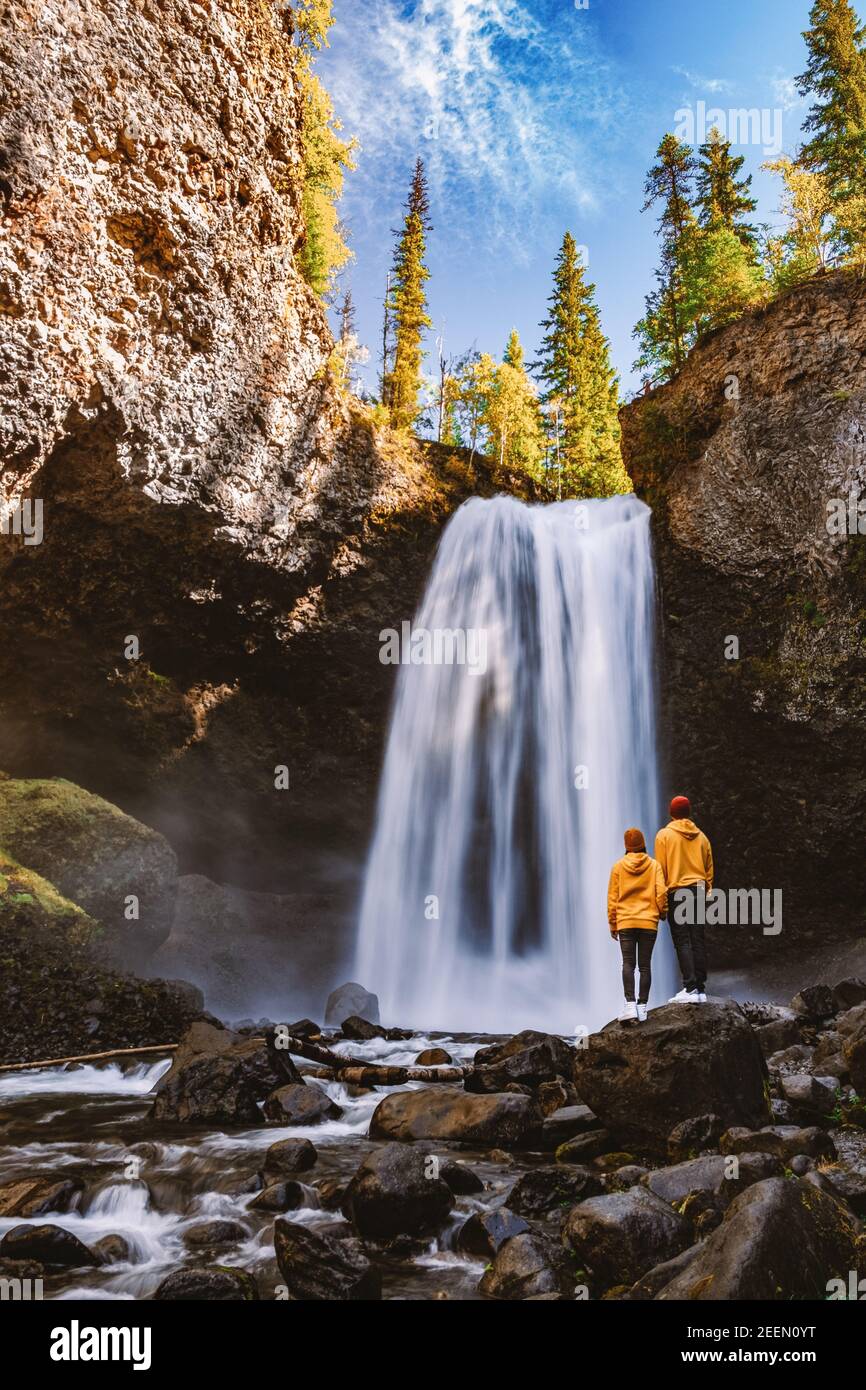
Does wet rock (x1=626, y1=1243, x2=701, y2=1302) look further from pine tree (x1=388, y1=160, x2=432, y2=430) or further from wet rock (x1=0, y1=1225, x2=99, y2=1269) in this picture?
pine tree (x1=388, y1=160, x2=432, y2=430)

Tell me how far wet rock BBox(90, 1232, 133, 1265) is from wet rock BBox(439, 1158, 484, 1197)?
220cm

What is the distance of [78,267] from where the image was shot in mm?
11578

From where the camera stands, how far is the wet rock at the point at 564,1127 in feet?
23.3

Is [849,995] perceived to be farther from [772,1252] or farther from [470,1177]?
[772,1252]

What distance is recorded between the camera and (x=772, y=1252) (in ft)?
12.1

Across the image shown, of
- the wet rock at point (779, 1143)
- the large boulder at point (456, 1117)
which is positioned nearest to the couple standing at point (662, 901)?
the large boulder at point (456, 1117)

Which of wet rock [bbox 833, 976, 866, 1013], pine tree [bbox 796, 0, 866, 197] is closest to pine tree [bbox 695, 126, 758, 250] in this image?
pine tree [bbox 796, 0, 866, 197]

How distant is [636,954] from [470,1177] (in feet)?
9.05

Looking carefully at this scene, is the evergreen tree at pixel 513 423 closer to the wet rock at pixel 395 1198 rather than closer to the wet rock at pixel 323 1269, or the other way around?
the wet rock at pixel 395 1198

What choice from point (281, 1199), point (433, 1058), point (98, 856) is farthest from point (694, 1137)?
point (98, 856)

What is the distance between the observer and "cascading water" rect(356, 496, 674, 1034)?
57.3 ft

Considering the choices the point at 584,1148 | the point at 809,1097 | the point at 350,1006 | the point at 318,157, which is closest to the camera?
the point at 584,1148
